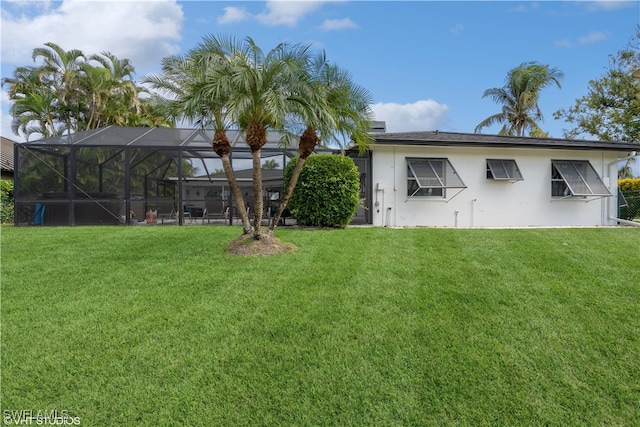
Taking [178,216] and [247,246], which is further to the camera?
[178,216]

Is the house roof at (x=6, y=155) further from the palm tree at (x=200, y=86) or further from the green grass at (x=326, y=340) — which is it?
the palm tree at (x=200, y=86)

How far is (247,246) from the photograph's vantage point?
7242 millimetres

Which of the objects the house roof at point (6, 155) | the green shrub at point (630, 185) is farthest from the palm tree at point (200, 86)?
the green shrub at point (630, 185)

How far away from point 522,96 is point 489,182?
16.7 metres

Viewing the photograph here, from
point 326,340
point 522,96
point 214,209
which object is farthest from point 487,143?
point 522,96

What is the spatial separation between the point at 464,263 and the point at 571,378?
3.25m

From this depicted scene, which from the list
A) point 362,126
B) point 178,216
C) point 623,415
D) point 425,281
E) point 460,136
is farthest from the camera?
point 460,136

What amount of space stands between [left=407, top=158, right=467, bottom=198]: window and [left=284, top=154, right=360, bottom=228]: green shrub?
3034 millimetres

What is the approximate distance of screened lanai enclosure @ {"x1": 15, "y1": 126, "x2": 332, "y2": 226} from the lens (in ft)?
40.6

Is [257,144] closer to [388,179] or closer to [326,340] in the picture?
[326,340]

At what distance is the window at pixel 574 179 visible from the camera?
42.5 ft

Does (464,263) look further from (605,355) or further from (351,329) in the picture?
(351,329)

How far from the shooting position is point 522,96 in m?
25.2

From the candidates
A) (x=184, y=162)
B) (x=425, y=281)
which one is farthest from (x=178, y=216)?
(x=425, y=281)
